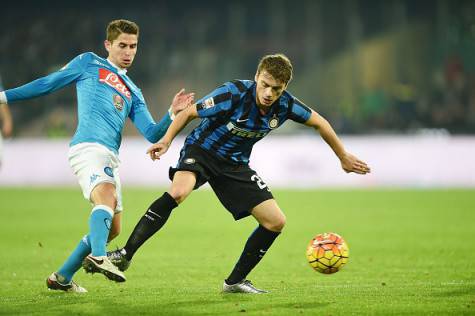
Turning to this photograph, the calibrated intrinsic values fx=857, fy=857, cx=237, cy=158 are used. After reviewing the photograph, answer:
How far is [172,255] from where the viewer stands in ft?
34.8

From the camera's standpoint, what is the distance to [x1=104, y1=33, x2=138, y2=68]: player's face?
7168 mm

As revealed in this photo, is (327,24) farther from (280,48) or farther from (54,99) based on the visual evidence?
(54,99)

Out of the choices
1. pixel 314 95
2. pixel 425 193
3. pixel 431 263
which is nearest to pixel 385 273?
pixel 431 263

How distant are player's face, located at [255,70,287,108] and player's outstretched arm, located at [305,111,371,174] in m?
0.47

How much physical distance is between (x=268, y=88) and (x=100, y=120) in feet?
4.73

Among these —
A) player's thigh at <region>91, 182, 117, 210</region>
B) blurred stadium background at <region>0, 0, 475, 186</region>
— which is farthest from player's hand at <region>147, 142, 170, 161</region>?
blurred stadium background at <region>0, 0, 475, 186</region>

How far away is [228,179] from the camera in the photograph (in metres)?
7.16

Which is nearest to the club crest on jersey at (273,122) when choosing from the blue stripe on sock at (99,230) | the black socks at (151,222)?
the black socks at (151,222)

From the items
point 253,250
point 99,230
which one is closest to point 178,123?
point 99,230

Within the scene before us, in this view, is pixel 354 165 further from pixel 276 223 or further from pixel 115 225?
pixel 115 225

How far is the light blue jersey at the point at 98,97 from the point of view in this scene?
700 centimetres

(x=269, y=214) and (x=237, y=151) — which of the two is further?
(x=237, y=151)

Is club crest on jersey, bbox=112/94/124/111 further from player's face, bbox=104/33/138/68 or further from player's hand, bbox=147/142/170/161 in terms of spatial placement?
player's hand, bbox=147/142/170/161

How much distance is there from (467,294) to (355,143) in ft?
48.8
